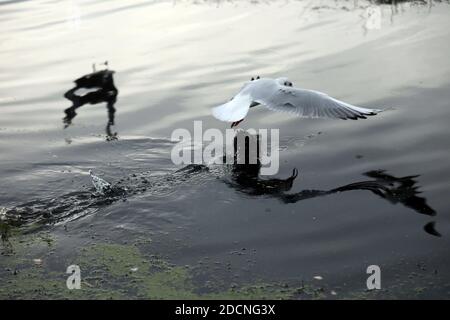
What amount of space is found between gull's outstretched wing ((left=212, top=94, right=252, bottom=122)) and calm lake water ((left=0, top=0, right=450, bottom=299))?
2.04ft

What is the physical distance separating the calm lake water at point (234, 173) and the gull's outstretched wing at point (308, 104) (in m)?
0.48

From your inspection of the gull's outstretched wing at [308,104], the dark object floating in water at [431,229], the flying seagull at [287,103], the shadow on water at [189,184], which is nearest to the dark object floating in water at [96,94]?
the shadow on water at [189,184]

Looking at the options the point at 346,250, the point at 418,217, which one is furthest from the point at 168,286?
the point at 418,217

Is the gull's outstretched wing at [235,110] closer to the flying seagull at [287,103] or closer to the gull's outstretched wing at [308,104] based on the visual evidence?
the flying seagull at [287,103]

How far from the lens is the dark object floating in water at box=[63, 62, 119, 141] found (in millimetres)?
8547

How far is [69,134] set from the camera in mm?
7891

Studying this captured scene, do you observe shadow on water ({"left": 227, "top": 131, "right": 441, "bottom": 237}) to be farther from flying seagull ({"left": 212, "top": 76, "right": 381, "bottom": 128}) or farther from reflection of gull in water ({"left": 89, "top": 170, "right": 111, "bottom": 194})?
reflection of gull in water ({"left": 89, "top": 170, "right": 111, "bottom": 194})

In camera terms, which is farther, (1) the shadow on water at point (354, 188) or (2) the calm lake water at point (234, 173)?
(1) the shadow on water at point (354, 188)

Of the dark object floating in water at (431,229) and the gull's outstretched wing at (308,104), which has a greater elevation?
the gull's outstretched wing at (308,104)

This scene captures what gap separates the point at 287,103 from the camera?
6.79m

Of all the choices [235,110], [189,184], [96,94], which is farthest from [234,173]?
[96,94]

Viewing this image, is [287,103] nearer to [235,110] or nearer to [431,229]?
[235,110]

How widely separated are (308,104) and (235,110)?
2.82ft

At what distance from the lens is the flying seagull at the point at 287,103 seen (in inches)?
254
